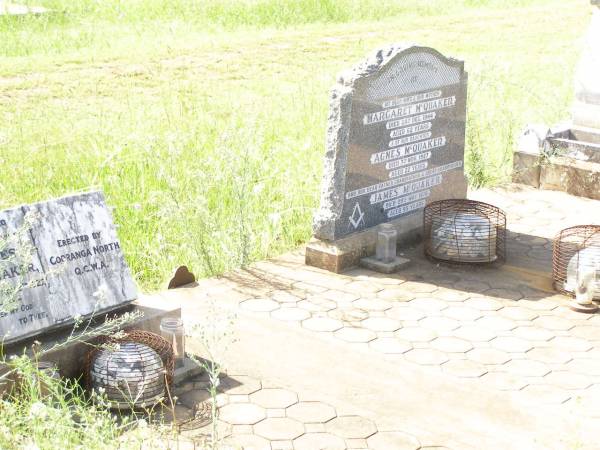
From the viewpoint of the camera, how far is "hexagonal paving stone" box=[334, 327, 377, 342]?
604cm

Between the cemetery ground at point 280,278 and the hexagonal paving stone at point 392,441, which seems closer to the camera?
the hexagonal paving stone at point 392,441

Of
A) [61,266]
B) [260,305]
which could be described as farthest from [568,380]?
[61,266]

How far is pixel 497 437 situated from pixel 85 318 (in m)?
2.12

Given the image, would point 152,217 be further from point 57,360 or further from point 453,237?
point 57,360

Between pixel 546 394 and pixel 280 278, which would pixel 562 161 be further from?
pixel 546 394

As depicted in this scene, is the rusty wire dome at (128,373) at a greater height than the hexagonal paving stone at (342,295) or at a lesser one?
greater

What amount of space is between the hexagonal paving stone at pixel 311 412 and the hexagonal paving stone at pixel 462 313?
156cm

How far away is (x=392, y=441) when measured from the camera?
4820 mm

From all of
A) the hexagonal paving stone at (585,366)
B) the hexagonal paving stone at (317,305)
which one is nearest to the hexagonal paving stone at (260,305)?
the hexagonal paving stone at (317,305)

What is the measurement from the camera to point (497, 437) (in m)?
4.89

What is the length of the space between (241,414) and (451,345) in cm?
154

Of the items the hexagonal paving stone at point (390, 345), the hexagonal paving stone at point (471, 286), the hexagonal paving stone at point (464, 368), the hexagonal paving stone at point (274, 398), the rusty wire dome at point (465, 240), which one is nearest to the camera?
the hexagonal paving stone at point (274, 398)

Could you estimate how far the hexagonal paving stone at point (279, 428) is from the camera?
190 inches

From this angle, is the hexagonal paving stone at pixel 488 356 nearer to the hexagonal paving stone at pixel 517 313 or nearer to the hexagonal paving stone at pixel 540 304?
the hexagonal paving stone at pixel 517 313
